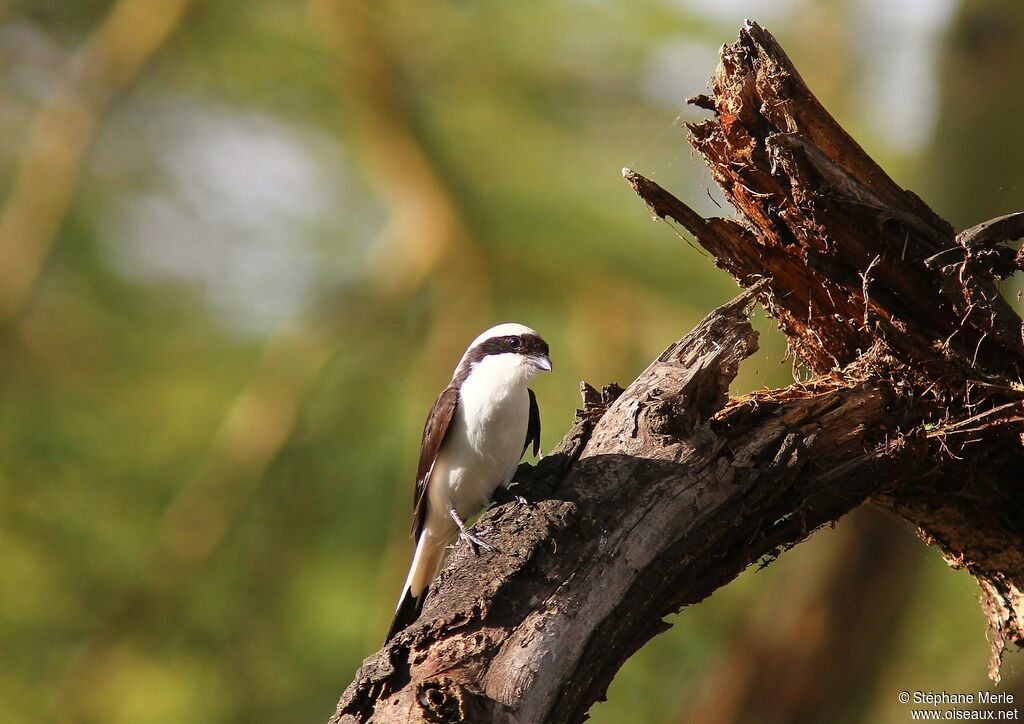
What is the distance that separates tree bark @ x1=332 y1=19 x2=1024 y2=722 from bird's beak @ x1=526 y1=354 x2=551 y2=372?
0.61 metres

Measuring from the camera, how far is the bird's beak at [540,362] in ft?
14.0

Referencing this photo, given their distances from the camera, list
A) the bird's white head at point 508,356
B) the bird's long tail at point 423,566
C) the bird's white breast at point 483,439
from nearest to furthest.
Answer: the bird's white breast at point 483,439
the bird's white head at point 508,356
the bird's long tail at point 423,566

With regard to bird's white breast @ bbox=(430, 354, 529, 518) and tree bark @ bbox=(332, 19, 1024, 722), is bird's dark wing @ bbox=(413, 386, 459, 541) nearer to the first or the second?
bird's white breast @ bbox=(430, 354, 529, 518)

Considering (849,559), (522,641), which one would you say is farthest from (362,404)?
(522,641)

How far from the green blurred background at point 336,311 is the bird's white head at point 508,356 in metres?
2.66

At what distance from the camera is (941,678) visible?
798 cm

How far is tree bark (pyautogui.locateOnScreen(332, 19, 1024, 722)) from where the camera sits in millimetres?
2859

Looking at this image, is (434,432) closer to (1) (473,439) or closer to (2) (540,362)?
(1) (473,439)

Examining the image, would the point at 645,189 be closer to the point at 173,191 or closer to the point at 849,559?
the point at 849,559

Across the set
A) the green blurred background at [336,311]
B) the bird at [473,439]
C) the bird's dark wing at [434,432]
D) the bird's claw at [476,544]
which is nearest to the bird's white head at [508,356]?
the bird at [473,439]

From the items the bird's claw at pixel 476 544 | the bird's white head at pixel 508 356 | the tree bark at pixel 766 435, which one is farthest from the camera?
the bird's white head at pixel 508 356

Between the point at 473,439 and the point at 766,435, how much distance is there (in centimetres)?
131

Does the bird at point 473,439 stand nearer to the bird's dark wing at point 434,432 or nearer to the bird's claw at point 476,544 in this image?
the bird's dark wing at point 434,432

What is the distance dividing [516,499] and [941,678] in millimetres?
6278
